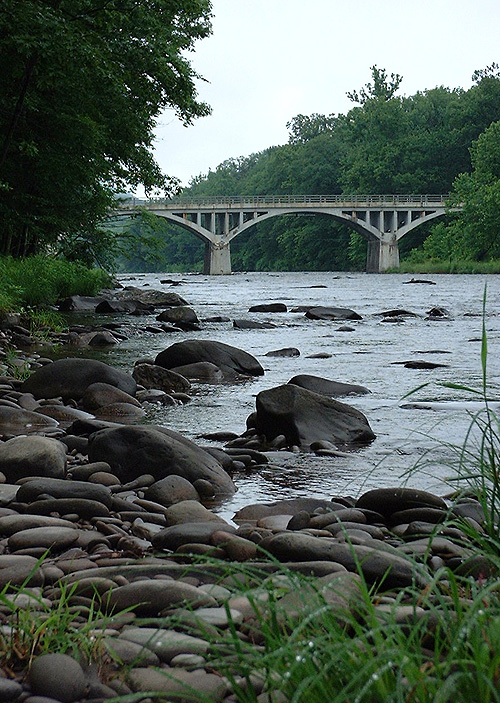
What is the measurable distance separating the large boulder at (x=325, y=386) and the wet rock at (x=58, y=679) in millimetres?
5026

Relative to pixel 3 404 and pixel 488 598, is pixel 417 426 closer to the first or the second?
pixel 3 404

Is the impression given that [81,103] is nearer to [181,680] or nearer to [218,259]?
[181,680]

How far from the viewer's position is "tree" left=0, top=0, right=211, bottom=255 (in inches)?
469

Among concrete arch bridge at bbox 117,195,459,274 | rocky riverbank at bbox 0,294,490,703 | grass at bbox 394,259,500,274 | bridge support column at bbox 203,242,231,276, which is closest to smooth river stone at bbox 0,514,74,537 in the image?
rocky riverbank at bbox 0,294,490,703

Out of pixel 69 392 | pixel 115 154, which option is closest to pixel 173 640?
pixel 69 392

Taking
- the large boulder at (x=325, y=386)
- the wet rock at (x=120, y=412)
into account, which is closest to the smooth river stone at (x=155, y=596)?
the wet rock at (x=120, y=412)

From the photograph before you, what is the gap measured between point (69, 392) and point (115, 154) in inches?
550

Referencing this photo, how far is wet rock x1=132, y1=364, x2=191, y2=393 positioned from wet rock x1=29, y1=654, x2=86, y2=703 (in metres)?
5.79

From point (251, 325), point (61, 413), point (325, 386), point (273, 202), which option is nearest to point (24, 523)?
point (61, 413)

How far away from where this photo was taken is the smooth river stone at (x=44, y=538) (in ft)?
9.22

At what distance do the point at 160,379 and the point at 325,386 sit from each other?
1.43 m

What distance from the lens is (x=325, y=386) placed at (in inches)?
279

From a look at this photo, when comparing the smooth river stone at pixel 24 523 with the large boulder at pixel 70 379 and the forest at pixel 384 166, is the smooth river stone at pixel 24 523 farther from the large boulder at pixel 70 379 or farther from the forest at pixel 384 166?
the forest at pixel 384 166

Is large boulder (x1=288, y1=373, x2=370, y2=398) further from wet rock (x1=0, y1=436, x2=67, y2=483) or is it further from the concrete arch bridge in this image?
the concrete arch bridge
